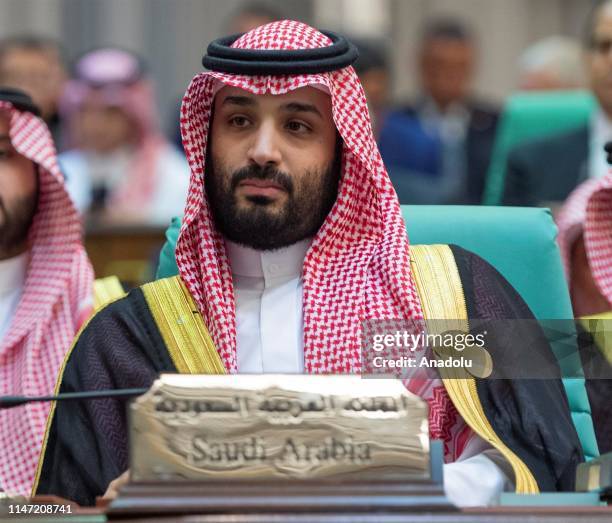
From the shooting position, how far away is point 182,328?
11.0 ft

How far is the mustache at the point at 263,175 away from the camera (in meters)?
3.38

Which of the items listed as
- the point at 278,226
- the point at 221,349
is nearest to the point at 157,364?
the point at 221,349

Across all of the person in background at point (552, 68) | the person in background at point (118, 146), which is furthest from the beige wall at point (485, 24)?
the person in background at point (118, 146)

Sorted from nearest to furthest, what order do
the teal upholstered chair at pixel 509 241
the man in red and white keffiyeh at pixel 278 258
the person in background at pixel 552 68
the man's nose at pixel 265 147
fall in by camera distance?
the man in red and white keffiyeh at pixel 278 258
the man's nose at pixel 265 147
the teal upholstered chair at pixel 509 241
the person in background at pixel 552 68

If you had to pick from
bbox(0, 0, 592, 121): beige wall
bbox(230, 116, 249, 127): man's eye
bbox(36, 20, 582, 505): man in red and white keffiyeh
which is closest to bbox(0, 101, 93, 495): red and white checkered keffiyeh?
bbox(36, 20, 582, 505): man in red and white keffiyeh

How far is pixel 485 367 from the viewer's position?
321cm

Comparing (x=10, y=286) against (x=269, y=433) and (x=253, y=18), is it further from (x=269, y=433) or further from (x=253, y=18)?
(x=253, y=18)

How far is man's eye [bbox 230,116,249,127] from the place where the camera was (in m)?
3.43

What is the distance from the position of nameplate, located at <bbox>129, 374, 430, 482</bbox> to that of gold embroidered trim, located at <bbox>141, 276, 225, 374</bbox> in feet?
2.81

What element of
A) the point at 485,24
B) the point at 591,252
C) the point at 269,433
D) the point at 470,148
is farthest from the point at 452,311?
the point at 485,24

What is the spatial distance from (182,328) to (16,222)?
902mm

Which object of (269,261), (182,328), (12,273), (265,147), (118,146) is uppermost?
(265,147)

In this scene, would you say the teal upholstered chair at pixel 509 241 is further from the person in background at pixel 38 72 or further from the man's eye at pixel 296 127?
the person in background at pixel 38 72

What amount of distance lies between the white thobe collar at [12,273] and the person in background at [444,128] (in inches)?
141
